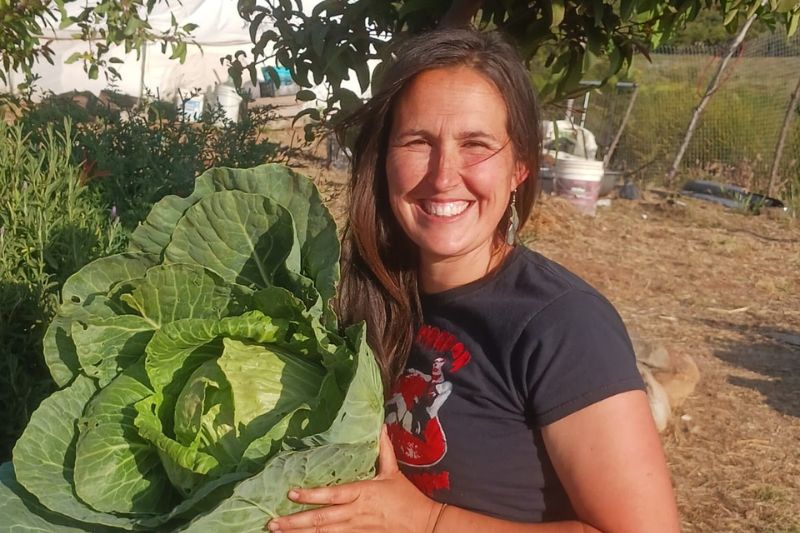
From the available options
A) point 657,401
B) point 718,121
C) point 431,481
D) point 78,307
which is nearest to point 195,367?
point 78,307

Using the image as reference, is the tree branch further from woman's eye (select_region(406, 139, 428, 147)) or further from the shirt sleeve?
the shirt sleeve

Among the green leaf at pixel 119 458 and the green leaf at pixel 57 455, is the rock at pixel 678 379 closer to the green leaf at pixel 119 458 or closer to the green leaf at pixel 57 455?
the green leaf at pixel 119 458

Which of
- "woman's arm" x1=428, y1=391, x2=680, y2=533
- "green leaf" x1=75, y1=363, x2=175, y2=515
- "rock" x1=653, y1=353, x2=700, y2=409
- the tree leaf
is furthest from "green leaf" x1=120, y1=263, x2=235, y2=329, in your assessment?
"rock" x1=653, y1=353, x2=700, y2=409

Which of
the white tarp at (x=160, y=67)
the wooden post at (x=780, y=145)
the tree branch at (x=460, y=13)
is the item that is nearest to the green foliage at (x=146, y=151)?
the tree branch at (x=460, y=13)

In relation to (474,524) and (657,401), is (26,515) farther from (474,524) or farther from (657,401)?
(657,401)

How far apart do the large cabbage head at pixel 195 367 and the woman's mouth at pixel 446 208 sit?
0.22 metres

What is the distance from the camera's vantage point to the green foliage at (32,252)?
7.10 feet

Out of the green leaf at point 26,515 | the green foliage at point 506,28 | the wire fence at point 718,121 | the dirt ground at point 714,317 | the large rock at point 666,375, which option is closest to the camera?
the green leaf at point 26,515

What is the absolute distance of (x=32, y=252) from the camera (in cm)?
239

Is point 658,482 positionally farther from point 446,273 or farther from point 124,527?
point 124,527

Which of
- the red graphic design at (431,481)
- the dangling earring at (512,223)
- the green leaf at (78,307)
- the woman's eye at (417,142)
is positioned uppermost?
the woman's eye at (417,142)

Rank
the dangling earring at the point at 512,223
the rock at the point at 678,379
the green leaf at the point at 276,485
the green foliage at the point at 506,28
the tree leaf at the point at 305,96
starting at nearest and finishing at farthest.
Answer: the green leaf at the point at 276,485 → the dangling earring at the point at 512,223 → the green foliage at the point at 506,28 → the tree leaf at the point at 305,96 → the rock at the point at 678,379

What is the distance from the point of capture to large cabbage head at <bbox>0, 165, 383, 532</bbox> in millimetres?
1607

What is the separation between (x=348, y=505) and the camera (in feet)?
4.96
